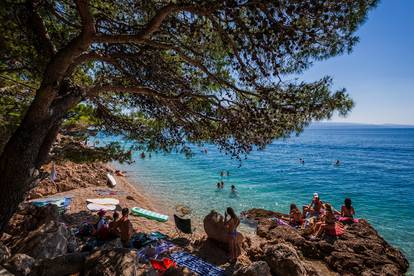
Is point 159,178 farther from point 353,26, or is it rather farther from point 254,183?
point 353,26

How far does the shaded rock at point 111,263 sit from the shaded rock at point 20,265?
34.6 inches

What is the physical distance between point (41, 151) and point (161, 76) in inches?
112

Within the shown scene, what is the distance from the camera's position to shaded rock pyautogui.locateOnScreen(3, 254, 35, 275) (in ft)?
13.0

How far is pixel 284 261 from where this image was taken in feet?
23.5

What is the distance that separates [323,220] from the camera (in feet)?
35.5

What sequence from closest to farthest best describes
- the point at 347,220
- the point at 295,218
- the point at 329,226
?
the point at 329,226 < the point at 347,220 < the point at 295,218

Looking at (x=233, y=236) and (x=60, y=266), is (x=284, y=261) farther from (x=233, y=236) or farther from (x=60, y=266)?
(x=60, y=266)

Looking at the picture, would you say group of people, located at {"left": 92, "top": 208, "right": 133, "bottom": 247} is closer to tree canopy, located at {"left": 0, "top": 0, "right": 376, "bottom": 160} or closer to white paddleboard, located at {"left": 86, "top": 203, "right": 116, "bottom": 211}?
tree canopy, located at {"left": 0, "top": 0, "right": 376, "bottom": 160}

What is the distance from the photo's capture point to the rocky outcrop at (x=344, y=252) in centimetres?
753

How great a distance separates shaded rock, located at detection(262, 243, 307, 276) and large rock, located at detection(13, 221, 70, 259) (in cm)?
537

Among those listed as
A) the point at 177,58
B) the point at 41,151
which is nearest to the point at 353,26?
the point at 177,58

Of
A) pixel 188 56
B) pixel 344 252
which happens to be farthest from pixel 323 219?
pixel 188 56

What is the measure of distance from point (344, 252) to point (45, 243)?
9.02m

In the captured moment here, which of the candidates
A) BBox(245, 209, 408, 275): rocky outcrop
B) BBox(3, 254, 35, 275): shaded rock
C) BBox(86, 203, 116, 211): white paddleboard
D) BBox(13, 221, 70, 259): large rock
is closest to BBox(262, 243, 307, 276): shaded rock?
BBox(245, 209, 408, 275): rocky outcrop
